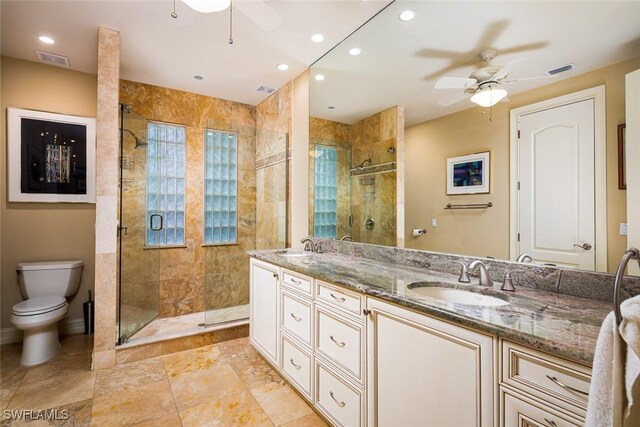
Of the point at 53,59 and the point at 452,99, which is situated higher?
the point at 53,59

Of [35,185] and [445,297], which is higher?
[35,185]

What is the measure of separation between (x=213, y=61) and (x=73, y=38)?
1117mm

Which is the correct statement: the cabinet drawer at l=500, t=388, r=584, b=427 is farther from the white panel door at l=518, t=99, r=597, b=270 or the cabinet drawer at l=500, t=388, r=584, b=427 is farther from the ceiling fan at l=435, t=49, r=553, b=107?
the ceiling fan at l=435, t=49, r=553, b=107

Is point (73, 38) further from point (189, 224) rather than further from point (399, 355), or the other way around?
point (399, 355)

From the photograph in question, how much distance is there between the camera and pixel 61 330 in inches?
122

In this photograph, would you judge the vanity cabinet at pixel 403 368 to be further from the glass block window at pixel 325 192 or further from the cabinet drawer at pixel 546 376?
the glass block window at pixel 325 192

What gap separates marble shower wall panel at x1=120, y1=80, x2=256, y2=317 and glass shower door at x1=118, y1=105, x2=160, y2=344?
0.11m

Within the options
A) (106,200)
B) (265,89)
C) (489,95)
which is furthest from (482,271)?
(265,89)

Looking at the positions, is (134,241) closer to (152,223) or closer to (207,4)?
(152,223)

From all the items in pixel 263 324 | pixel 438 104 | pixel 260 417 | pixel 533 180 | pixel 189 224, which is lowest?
pixel 260 417

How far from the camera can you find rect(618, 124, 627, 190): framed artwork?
116 centimetres

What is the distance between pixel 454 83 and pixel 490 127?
359 mm

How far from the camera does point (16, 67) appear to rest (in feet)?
9.55

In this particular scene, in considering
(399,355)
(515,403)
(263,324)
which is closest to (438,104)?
(399,355)
